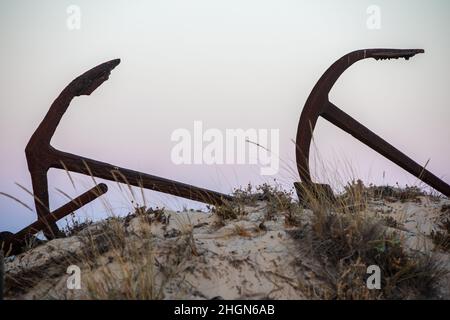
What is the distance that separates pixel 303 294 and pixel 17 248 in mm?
2829

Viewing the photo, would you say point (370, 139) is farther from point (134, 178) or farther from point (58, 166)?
point (58, 166)

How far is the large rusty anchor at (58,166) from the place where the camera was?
3.96m

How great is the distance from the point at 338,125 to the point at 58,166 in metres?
2.76

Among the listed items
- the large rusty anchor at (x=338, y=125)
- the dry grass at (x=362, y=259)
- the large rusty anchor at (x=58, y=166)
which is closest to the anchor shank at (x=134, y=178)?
the large rusty anchor at (x=58, y=166)

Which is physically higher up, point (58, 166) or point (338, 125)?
point (338, 125)

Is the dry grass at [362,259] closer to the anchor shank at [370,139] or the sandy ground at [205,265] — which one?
the sandy ground at [205,265]

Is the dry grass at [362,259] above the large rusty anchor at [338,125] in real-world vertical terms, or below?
below

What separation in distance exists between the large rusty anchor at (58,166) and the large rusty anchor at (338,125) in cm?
142

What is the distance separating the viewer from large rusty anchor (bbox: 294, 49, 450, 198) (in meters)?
4.22

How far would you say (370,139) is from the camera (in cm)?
445

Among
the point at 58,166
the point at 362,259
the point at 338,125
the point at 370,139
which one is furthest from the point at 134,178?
the point at 370,139

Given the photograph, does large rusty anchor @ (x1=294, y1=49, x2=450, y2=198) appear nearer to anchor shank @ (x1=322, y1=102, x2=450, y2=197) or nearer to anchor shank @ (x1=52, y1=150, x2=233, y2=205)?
anchor shank @ (x1=322, y1=102, x2=450, y2=197)

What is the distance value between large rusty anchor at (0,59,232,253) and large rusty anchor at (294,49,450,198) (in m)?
1.42
